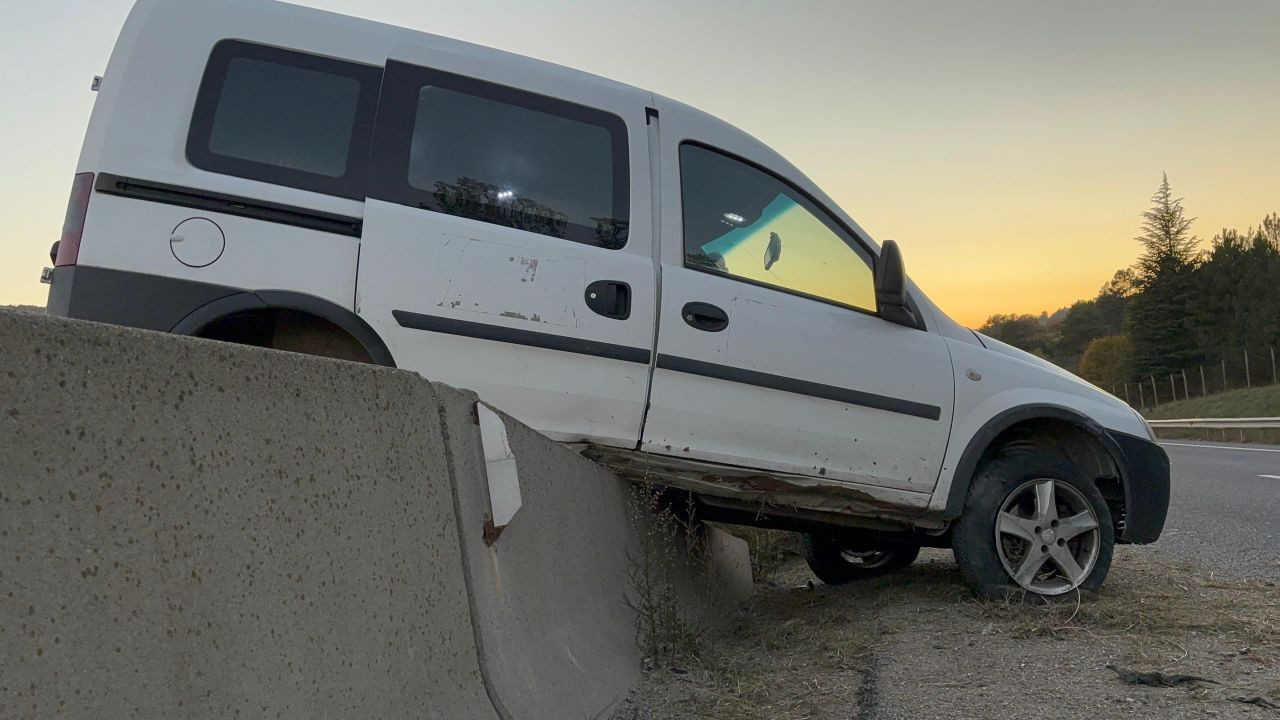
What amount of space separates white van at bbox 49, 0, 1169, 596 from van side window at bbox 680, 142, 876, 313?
13 millimetres

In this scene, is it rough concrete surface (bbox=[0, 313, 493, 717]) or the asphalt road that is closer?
rough concrete surface (bbox=[0, 313, 493, 717])

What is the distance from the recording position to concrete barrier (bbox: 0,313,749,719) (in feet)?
4.23

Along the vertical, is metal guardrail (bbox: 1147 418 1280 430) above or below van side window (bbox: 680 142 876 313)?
above

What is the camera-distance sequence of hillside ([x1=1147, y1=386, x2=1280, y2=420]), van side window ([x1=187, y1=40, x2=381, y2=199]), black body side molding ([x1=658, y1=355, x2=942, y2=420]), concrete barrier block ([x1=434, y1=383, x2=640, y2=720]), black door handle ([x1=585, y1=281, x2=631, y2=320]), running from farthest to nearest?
hillside ([x1=1147, y1=386, x2=1280, y2=420]) < black body side molding ([x1=658, y1=355, x2=942, y2=420]) < black door handle ([x1=585, y1=281, x2=631, y2=320]) < van side window ([x1=187, y1=40, x2=381, y2=199]) < concrete barrier block ([x1=434, y1=383, x2=640, y2=720])

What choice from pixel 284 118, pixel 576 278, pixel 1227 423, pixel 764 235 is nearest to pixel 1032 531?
pixel 764 235

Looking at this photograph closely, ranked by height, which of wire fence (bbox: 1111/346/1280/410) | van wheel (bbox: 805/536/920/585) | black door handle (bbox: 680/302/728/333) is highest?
wire fence (bbox: 1111/346/1280/410)

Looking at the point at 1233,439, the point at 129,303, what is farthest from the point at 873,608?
the point at 1233,439

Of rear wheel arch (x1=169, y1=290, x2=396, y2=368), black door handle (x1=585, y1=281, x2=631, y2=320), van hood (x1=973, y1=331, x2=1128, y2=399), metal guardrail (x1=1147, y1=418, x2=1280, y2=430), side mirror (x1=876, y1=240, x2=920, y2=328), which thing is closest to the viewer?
rear wheel arch (x1=169, y1=290, x2=396, y2=368)

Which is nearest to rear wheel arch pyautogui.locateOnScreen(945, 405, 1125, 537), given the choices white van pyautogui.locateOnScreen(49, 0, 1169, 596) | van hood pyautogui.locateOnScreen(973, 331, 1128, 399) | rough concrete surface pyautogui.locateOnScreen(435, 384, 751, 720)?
white van pyautogui.locateOnScreen(49, 0, 1169, 596)

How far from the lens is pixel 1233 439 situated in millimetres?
28125

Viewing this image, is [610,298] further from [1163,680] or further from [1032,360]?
[1032,360]

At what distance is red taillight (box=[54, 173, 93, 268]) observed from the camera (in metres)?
3.40

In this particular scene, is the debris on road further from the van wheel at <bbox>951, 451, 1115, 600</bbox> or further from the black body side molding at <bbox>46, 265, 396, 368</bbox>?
the black body side molding at <bbox>46, 265, 396, 368</bbox>

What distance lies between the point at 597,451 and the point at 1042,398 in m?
2.36
